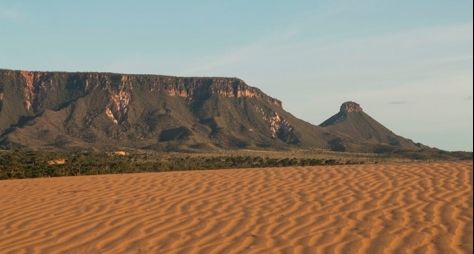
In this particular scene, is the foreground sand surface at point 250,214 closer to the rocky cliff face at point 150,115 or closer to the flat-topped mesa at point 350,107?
the rocky cliff face at point 150,115

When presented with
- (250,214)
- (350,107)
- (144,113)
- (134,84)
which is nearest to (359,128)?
(350,107)

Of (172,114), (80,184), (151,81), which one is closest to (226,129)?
(172,114)

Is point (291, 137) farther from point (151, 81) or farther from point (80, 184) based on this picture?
point (80, 184)

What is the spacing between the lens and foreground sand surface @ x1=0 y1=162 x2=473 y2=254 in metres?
Answer: 7.07

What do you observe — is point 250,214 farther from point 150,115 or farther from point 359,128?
point 359,128

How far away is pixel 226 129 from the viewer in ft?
388

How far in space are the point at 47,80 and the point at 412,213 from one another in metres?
130

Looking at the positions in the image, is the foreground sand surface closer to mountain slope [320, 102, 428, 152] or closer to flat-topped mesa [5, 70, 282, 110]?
flat-topped mesa [5, 70, 282, 110]

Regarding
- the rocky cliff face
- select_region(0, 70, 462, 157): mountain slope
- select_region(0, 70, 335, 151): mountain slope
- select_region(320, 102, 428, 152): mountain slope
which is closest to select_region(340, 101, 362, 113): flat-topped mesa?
select_region(320, 102, 428, 152): mountain slope

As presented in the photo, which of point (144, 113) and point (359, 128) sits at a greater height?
point (359, 128)

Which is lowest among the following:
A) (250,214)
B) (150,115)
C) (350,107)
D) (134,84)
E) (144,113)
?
(250,214)

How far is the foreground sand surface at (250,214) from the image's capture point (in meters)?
7.07

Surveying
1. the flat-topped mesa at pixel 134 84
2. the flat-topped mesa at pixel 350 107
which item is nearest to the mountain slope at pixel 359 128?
the flat-topped mesa at pixel 350 107

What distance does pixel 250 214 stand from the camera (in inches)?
350
